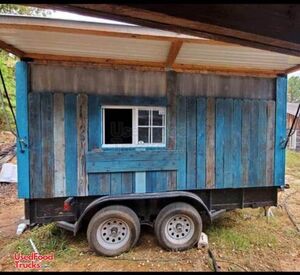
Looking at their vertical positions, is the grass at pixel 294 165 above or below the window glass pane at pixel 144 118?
below

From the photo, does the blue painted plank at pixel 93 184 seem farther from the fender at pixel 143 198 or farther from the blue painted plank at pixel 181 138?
the blue painted plank at pixel 181 138

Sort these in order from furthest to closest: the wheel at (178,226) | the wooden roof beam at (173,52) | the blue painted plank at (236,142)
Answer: the blue painted plank at (236,142), the wheel at (178,226), the wooden roof beam at (173,52)

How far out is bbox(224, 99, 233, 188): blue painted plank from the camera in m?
4.03

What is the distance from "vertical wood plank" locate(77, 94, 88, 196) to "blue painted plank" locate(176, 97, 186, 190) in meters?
1.38

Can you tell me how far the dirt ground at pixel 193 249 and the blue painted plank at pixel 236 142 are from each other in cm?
92

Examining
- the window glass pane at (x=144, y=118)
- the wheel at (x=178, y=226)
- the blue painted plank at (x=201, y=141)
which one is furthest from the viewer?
the blue painted plank at (x=201, y=141)

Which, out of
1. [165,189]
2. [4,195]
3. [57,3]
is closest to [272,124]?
[165,189]

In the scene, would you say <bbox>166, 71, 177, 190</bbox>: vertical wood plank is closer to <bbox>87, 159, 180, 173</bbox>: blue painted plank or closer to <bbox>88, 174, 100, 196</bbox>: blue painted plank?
<bbox>87, 159, 180, 173</bbox>: blue painted plank

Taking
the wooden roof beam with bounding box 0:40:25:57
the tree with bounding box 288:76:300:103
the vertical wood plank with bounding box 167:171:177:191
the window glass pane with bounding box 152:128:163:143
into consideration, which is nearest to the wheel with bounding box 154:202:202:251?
the vertical wood plank with bounding box 167:171:177:191

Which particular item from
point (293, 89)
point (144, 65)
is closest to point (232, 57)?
point (144, 65)

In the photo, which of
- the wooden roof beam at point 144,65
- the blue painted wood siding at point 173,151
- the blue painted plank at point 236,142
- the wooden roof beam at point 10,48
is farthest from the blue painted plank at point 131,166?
the wooden roof beam at point 10,48

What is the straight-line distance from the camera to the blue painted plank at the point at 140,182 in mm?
3807

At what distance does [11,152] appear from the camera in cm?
896

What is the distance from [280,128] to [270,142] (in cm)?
29
